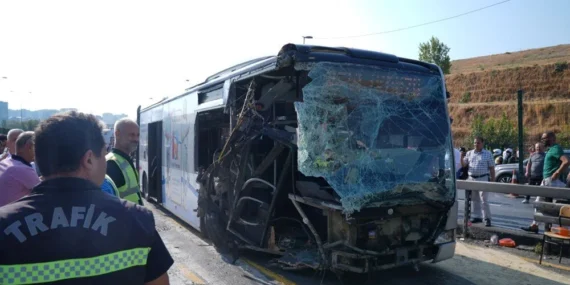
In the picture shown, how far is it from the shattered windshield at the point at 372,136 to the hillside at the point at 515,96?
46.2 meters

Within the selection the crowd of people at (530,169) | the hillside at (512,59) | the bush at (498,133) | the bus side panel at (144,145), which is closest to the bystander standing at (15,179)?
the crowd of people at (530,169)

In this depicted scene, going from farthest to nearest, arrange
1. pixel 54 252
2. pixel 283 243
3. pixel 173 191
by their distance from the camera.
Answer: pixel 173 191, pixel 283 243, pixel 54 252

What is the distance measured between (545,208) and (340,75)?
175 inches

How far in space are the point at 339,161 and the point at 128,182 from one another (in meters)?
2.35

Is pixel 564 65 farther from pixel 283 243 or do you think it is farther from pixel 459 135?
pixel 283 243

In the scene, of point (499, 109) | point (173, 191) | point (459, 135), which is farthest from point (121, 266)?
point (499, 109)

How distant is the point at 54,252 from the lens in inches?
65.8

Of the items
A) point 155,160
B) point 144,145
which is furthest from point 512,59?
point 155,160

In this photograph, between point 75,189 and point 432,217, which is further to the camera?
point 432,217

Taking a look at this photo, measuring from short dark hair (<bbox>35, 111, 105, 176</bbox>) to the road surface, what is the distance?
14.4 feet

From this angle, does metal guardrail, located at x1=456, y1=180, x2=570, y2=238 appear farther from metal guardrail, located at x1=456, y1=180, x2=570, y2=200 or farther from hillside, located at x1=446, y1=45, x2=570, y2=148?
hillside, located at x1=446, y1=45, x2=570, y2=148

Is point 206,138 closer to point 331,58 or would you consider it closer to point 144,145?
point 331,58

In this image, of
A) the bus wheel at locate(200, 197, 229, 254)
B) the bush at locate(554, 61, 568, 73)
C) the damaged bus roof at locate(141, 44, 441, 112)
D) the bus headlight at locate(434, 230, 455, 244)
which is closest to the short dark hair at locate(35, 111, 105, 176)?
the damaged bus roof at locate(141, 44, 441, 112)

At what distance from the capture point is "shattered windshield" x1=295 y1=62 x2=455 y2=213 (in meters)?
5.25
